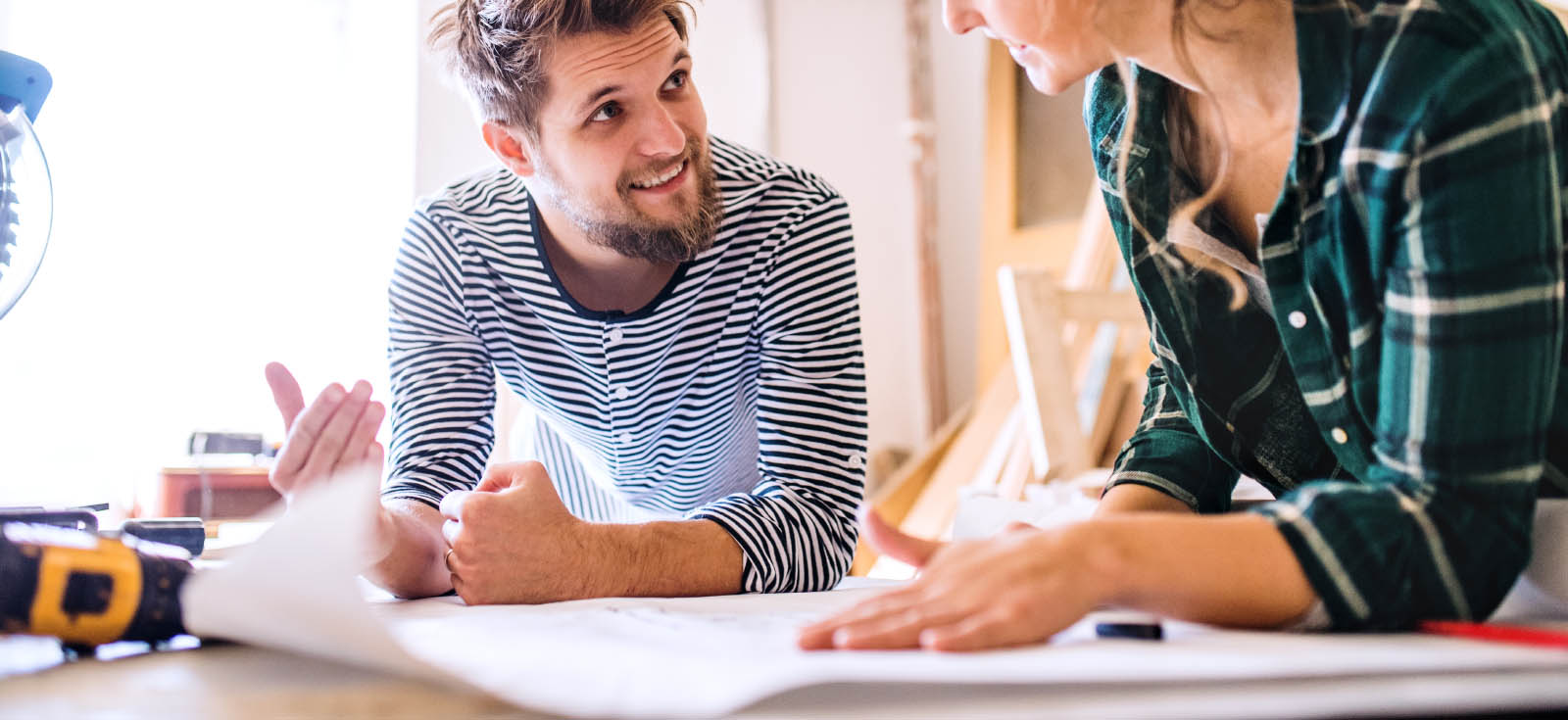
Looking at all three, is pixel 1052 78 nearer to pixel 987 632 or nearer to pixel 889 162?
pixel 987 632

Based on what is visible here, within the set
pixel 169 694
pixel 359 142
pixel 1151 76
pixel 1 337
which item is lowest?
pixel 169 694

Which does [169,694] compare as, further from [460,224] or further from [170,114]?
[170,114]

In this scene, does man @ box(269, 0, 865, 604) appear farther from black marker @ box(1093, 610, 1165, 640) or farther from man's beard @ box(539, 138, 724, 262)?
black marker @ box(1093, 610, 1165, 640)

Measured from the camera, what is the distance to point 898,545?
63 cm

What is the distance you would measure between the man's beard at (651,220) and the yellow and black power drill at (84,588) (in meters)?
0.67

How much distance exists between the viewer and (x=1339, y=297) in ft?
2.13

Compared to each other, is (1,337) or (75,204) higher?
(75,204)

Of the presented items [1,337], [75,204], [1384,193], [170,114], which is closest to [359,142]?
[170,114]

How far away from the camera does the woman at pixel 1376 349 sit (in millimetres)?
500

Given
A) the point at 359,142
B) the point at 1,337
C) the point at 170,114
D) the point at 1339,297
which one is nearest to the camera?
the point at 1339,297

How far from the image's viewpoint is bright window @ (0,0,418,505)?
2820 mm

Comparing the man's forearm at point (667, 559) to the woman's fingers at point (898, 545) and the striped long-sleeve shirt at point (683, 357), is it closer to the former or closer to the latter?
the striped long-sleeve shirt at point (683, 357)

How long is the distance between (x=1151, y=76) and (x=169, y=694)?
28.0 inches

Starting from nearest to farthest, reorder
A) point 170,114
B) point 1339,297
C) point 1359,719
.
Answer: point 1359,719 < point 1339,297 < point 170,114
